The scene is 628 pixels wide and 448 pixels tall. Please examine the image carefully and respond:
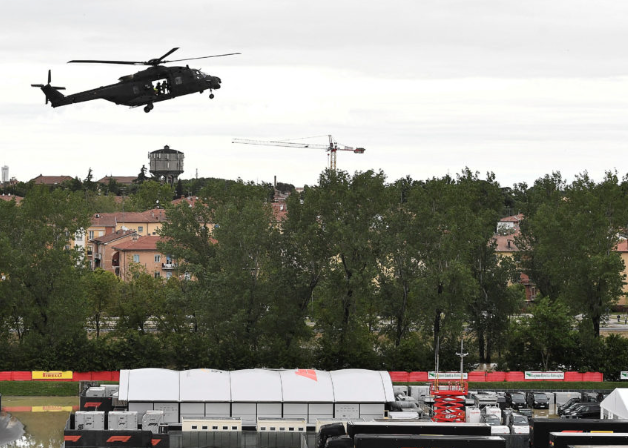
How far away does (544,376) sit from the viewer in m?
64.4

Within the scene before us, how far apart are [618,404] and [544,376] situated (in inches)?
673

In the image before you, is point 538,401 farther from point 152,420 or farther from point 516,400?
point 152,420

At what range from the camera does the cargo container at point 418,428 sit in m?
39.7

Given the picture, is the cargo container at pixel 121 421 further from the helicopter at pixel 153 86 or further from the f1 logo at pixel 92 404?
the helicopter at pixel 153 86

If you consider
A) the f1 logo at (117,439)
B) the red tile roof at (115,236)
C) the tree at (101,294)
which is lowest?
the f1 logo at (117,439)

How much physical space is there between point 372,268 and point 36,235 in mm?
23166

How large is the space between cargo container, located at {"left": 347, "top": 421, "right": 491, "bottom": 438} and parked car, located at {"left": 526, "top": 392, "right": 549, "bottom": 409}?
57.6 feet

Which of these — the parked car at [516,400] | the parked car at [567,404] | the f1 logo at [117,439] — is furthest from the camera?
the parked car at [516,400]

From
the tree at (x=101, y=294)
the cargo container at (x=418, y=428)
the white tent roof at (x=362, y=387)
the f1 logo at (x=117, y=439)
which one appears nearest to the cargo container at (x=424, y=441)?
the cargo container at (x=418, y=428)

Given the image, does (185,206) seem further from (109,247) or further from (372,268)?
(109,247)

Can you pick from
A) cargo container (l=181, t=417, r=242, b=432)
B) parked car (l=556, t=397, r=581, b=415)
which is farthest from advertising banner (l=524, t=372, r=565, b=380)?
cargo container (l=181, t=417, r=242, b=432)

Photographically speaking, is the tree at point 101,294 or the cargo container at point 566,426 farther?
the tree at point 101,294

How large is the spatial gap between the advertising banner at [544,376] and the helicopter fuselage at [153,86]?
29.5 metres

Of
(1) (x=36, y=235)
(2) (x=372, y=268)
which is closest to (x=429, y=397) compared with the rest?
(2) (x=372, y=268)
